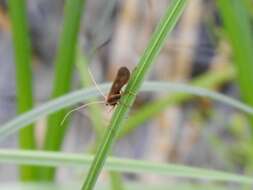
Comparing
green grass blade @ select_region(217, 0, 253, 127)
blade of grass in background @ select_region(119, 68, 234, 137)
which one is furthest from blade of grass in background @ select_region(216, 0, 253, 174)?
blade of grass in background @ select_region(119, 68, 234, 137)

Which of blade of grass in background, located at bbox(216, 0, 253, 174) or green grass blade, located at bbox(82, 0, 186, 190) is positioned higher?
green grass blade, located at bbox(82, 0, 186, 190)

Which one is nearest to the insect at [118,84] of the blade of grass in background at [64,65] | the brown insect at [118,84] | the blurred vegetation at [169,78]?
the brown insect at [118,84]

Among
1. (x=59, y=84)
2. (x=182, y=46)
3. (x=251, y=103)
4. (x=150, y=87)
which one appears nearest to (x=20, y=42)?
(x=59, y=84)

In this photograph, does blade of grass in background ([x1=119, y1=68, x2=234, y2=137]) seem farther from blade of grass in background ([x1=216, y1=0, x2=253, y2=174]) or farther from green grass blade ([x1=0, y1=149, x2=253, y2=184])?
green grass blade ([x1=0, y1=149, x2=253, y2=184])

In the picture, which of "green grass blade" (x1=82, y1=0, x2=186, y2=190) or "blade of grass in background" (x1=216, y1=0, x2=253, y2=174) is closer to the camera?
"green grass blade" (x1=82, y1=0, x2=186, y2=190)

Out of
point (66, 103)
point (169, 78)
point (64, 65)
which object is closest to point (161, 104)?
point (169, 78)
